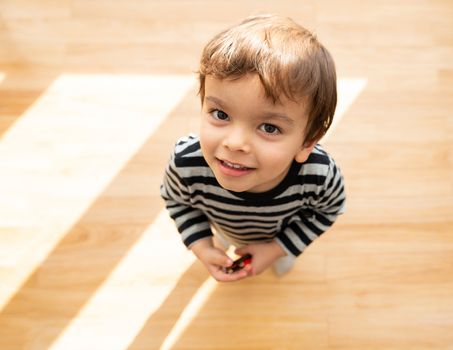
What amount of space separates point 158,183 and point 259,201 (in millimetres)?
541

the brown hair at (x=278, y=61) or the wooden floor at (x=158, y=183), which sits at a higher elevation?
the brown hair at (x=278, y=61)

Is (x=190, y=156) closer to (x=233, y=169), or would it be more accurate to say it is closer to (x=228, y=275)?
(x=233, y=169)

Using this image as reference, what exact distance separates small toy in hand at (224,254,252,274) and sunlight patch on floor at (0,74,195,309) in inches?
18.4

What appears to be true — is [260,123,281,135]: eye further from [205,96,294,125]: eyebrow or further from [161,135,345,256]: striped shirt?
[161,135,345,256]: striped shirt

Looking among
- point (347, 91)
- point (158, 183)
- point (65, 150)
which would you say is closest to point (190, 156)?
point (158, 183)

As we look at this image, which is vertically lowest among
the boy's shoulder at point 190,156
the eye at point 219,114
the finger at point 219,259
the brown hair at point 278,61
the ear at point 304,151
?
the finger at point 219,259

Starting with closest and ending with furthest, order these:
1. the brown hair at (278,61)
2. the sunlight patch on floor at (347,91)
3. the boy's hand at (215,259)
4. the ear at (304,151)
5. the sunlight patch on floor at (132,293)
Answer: the brown hair at (278,61), the ear at (304,151), the boy's hand at (215,259), the sunlight patch on floor at (132,293), the sunlight patch on floor at (347,91)

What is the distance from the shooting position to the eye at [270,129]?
74cm

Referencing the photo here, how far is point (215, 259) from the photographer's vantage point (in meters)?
1.08

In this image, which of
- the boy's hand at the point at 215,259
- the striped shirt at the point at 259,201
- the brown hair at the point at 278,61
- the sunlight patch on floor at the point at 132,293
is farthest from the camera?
the sunlight patch on floor at the point at 132,293

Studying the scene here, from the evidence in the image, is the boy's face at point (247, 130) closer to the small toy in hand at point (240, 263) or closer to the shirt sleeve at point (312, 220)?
the shirt sleeve at point (312, 220)

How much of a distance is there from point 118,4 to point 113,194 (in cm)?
62

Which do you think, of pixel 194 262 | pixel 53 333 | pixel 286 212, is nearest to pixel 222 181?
pixel 286 212

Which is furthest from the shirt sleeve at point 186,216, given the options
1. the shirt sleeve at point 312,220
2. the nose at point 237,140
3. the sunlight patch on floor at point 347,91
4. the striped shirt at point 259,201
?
the sunlight patch on floor at point 347,91
